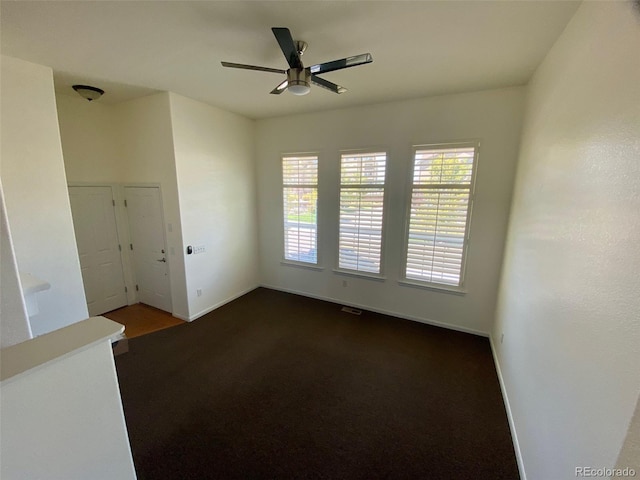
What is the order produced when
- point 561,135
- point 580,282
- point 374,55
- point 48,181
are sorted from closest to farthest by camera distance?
point 580,282 → point 561,135 → point 374,55 → point 48,181

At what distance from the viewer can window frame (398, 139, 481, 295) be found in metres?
3.23

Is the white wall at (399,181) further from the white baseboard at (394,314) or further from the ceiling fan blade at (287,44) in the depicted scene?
Result: the ceiling fan blade at (287,44)

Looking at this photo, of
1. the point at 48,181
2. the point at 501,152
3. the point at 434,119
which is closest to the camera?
the point at 48,181

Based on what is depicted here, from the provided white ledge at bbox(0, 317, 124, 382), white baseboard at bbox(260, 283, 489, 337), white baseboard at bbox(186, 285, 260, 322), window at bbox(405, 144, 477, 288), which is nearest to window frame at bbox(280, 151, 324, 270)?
white baseboard at bbox(260, 283, 489, 337)

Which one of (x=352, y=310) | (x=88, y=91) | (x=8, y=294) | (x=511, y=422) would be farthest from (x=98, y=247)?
(x=511, y=422)

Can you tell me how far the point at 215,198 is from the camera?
4.09 metres

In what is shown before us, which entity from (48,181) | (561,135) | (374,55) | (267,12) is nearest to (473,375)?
(561,135)

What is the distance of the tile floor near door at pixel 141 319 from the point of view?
3576mm

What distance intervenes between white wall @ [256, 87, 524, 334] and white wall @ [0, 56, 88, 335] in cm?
268

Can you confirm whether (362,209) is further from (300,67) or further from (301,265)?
(300,67)

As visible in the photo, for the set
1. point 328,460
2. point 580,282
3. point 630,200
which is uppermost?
point 630,200

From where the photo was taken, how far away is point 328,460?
188cm

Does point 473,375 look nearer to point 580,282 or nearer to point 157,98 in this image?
point 580,282

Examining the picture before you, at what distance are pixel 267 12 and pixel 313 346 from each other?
3.25 meters
